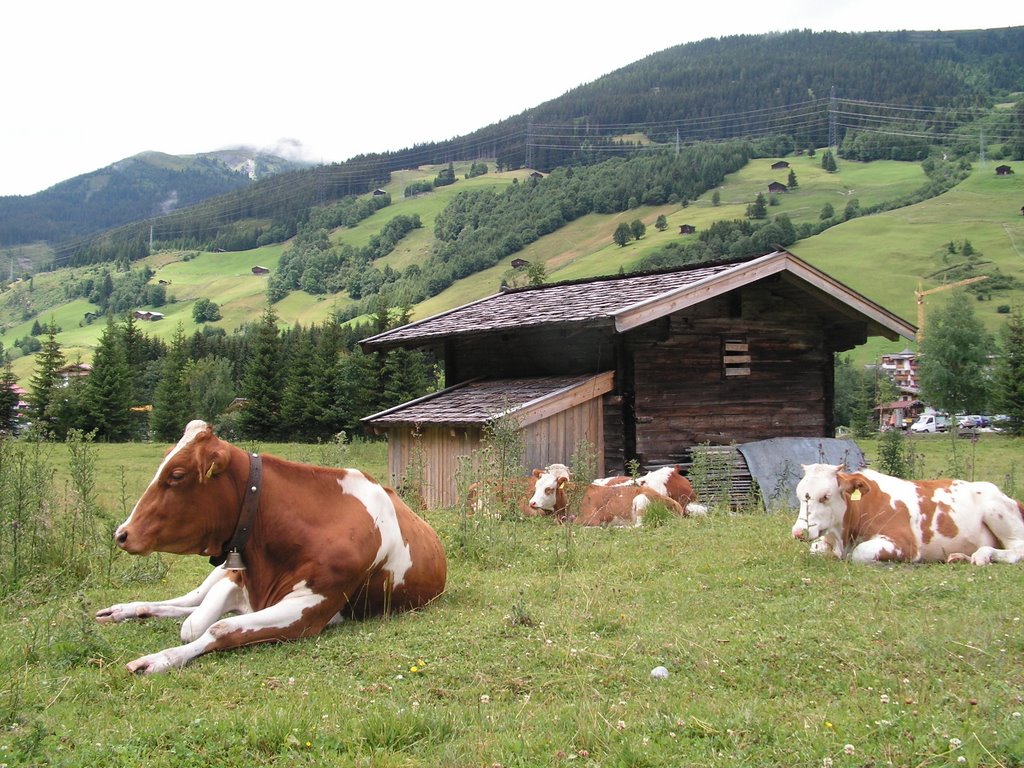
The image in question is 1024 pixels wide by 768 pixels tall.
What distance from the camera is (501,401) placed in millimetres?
16281

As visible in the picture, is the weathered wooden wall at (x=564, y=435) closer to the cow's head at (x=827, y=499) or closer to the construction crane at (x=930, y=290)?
the cow's head at (x=827, y=499)

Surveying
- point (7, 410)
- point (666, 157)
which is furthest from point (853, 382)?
point (666, 157)

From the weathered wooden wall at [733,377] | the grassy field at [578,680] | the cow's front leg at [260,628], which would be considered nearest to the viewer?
the grassy field at [578,680]

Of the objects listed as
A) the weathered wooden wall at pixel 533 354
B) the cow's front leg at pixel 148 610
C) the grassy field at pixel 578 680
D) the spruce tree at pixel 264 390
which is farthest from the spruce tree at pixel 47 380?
the grassy field at pixel 578 680

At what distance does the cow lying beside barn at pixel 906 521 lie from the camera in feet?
26.9

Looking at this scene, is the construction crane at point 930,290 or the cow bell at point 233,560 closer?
the cow bell at point 233,560

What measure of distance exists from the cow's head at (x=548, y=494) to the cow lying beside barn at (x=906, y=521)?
4.81 metres

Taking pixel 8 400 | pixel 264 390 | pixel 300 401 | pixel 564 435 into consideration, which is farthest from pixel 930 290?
pixel 564 435

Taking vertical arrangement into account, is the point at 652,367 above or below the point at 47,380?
above

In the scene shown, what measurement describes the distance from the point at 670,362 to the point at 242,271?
16589cm

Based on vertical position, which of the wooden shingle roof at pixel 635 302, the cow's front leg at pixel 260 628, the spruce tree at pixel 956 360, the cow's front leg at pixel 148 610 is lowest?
the spruce tree at pixel 956 360

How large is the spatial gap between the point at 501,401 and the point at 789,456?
5.43 meters

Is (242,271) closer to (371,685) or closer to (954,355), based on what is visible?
(954,355)

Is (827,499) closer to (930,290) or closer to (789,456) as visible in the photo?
(789,456)
